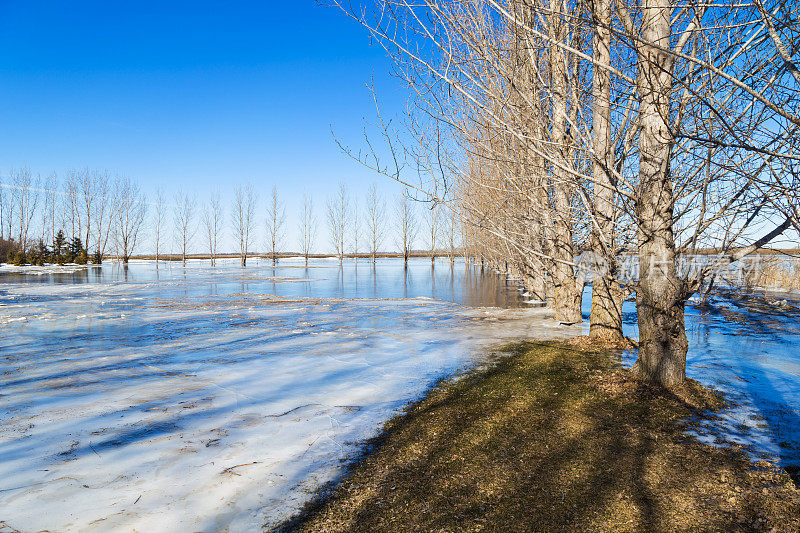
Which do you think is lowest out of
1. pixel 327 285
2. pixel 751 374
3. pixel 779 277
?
pixel 751 374

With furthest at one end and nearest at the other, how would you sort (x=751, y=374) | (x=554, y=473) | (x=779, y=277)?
(x=779, y=277)
(x=751, y=374)
(x=554, y=473)

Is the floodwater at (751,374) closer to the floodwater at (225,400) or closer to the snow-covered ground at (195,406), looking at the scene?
the floodwater at (225,400)

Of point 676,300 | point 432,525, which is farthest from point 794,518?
point 676,300

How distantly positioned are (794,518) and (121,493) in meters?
3.30

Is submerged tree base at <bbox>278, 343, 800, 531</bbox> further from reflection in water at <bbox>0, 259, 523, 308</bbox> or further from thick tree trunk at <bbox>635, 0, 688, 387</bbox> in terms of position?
reflection in water at <bbox>0, 259, 523, 308</bbox>

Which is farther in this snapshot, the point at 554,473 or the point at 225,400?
the point at 225,400

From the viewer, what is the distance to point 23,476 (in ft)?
7.45

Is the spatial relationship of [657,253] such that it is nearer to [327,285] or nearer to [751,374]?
[751,374]

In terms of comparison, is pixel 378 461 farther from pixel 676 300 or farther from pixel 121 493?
pixel 676 300

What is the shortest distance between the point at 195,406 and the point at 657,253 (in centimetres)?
411

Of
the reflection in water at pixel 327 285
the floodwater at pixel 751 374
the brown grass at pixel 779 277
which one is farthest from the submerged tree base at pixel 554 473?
the brown grass at pixel 779 277

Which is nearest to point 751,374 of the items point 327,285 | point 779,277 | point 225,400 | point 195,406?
point 225,400

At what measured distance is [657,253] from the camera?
11.9ft

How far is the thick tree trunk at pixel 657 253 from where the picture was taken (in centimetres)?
351
